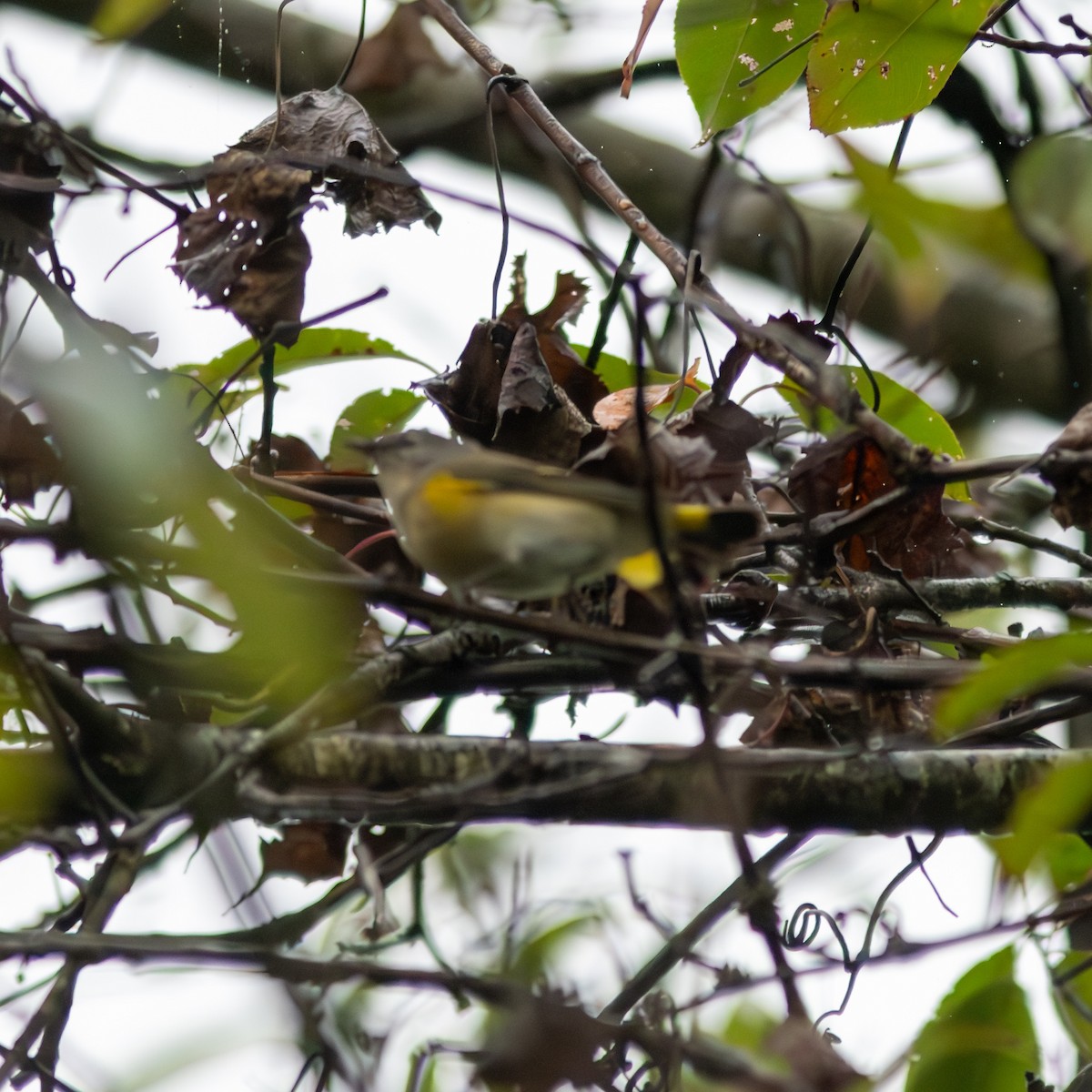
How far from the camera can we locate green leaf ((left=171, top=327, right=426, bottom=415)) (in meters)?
2.40

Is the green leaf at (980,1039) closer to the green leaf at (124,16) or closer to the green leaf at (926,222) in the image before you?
the green leaf at (926,222)

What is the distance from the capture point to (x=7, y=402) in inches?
67.9

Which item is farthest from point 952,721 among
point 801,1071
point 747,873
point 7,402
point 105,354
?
point 7,402

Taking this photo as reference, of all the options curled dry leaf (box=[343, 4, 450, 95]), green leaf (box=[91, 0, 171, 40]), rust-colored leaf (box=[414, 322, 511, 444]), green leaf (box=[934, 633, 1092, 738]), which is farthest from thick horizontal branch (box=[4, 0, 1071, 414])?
green leaf (box=[934, 633, 1092, 738])

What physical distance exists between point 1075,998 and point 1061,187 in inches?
55.0

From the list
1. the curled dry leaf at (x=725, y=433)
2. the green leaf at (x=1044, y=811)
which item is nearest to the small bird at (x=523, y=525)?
the curled dry leaf at (x=725, y=433)

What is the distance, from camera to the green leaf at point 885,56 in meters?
1.86

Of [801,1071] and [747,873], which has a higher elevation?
[747,873]

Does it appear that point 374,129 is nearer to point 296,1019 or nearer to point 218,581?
point 218,581

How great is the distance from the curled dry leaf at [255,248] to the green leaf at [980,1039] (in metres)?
1.32

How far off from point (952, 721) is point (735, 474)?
0.69m

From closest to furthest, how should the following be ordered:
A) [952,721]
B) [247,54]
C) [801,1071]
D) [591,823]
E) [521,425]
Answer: [952,721] < [801,1071] < [591,823] < [521,425] < [247,54]

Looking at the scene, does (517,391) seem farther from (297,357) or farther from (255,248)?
(297,357)

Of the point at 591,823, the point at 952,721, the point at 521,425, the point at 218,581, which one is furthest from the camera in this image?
the point at 521,425
